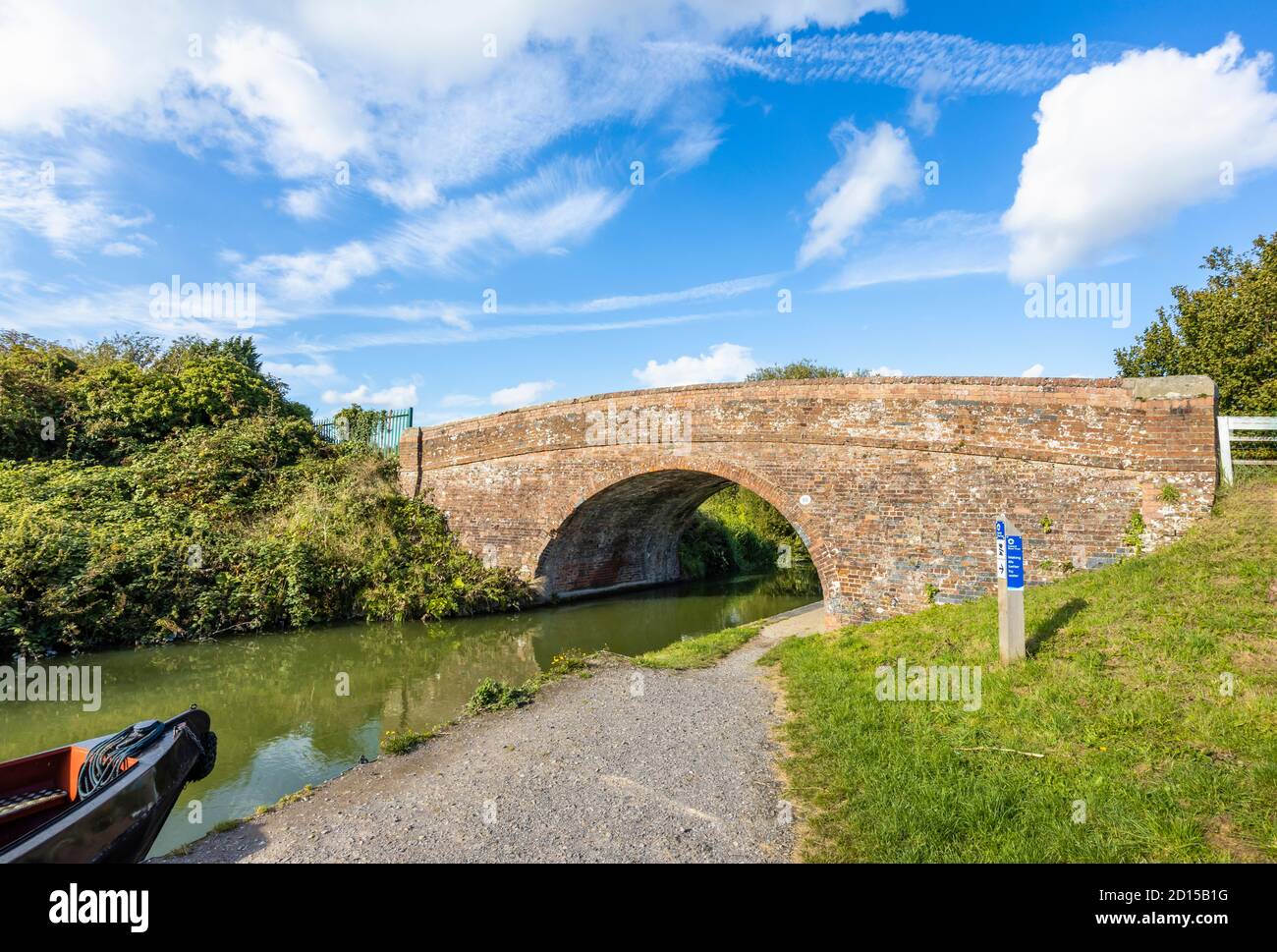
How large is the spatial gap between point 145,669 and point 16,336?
55.3ft

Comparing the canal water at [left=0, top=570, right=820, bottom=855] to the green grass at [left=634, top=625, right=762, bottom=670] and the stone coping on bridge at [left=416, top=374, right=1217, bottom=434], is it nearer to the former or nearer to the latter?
the green grass at [left=634, top=625, right=762, bottom=670]

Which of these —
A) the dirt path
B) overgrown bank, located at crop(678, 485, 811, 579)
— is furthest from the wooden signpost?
overgrown bank, located at crop(678, 485, 811, 579)

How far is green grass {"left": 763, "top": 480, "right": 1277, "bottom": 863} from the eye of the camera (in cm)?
319

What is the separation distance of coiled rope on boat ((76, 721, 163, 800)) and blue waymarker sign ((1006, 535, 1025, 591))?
276 inches

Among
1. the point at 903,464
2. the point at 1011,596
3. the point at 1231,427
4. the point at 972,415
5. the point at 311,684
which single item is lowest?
the point at 311,684

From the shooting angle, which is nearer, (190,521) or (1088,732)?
(1088,732)

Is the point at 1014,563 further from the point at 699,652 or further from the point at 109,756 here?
the point at 109,756

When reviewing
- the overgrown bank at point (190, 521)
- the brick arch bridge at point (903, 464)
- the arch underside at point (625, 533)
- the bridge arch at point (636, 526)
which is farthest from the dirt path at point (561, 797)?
the overgrown bank at point (190, 521)

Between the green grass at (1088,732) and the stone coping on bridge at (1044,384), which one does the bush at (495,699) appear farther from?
the stone coping on bridge at (1044,384)

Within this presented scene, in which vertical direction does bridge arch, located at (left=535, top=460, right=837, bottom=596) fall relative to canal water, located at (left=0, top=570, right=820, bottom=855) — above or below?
above

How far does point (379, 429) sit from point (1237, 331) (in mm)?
20594

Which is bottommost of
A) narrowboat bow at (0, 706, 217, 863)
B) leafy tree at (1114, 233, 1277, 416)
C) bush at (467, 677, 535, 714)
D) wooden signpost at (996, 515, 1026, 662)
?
bush at (467, 677, 535, 714)

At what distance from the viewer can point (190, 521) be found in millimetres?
11930

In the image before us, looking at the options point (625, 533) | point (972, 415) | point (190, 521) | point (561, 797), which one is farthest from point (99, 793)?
point (625, 533)
